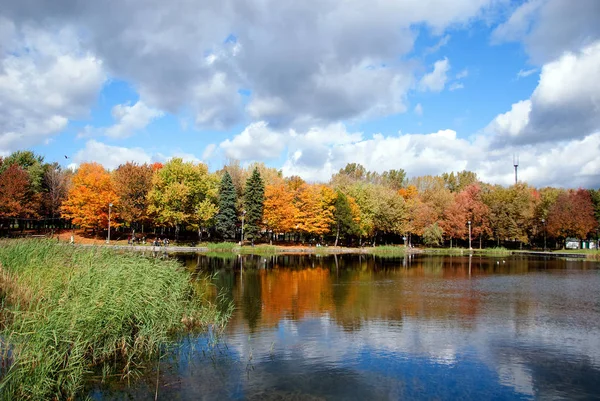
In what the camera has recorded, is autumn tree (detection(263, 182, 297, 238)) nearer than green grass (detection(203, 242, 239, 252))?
No

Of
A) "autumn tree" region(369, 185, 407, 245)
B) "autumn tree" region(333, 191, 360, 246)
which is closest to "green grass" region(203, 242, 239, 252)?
"autumn tree" region(333, 191, 360, 246)

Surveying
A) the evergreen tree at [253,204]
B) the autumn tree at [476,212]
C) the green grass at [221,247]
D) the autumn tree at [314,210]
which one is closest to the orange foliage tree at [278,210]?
the evergreen tree at [253,204]

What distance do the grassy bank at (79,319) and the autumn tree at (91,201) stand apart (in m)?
45.4

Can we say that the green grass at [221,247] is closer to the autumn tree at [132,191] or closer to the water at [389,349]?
the autumn tree at [132,191]

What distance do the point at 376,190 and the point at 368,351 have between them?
218 ft

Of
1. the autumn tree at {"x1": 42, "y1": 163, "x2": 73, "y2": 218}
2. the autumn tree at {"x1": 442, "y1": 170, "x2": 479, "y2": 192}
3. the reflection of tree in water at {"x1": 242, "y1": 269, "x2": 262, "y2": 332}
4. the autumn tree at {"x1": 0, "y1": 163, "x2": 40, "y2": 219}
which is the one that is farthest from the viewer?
the autumn tree at {"x1": 442, "y1": 170, "x2": 479, "y2": 192}

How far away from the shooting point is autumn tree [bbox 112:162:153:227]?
58.1m

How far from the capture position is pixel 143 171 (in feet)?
201

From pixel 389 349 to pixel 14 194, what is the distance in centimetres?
5547

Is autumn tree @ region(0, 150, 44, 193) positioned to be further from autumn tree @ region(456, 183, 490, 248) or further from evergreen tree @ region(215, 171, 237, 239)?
autumn tree @ region(456, 183, 490, 248)

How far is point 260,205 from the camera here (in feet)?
203

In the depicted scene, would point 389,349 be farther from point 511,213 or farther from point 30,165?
point 30,165

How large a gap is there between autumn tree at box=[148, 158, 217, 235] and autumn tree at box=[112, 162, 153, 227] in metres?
1.38

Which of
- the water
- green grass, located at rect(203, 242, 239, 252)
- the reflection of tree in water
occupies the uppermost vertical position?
green grass, located at rect(203, 242, 239, 252)
